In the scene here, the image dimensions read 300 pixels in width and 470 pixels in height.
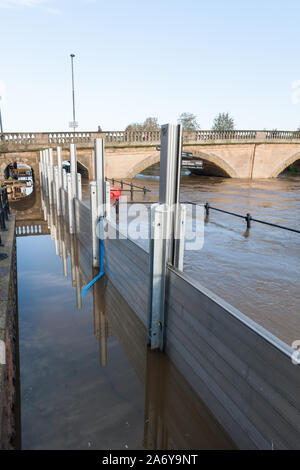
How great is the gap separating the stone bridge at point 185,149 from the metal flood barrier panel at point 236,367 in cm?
1925

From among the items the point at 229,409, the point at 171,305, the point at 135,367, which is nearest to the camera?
the point at 229,409

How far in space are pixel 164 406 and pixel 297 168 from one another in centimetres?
4726

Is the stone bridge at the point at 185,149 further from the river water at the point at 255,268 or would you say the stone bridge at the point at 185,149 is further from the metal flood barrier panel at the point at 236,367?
the metal flood barrier panel at the point at 236,367

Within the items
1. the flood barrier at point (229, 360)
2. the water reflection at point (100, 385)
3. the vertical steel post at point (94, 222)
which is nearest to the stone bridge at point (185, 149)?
the vertical steel post at point (94, 222)

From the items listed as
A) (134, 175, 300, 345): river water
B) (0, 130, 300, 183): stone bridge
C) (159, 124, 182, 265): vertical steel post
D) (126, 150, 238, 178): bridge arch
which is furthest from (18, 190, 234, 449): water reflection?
(126, 150, 238, 178): bridge arch

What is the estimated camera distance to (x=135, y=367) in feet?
14.4

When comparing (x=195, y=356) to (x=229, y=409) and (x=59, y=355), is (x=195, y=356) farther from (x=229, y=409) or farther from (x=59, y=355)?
(x=59, y=355)

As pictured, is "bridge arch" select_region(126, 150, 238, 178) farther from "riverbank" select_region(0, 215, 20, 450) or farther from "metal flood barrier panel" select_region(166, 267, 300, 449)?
"metal flood barrier panel" select_region(166, 267, 300, 449)

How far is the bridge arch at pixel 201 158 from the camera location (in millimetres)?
26438

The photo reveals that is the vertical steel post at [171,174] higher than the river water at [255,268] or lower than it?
higher

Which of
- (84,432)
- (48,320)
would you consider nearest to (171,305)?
(84,432)

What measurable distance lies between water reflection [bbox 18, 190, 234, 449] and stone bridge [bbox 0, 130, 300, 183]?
17.6 meters

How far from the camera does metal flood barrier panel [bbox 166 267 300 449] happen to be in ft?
7.67

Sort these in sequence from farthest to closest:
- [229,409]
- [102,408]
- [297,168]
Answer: [297,168] < [102,408] < [229,409]
